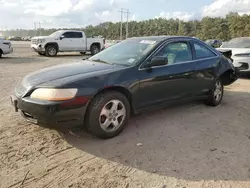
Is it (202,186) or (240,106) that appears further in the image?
(240,106)

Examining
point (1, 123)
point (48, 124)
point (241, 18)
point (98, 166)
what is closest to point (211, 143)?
point (98, 166)

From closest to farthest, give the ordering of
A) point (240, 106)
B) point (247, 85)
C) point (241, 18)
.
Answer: point (240, 106), point (247, 85), point (241, 18)

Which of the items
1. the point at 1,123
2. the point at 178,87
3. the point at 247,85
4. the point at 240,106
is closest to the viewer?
the point at 1,123

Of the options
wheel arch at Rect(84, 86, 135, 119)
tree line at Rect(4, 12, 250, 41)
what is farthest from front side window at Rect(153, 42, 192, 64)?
tree line at Rect(4, 12, 250, 41)

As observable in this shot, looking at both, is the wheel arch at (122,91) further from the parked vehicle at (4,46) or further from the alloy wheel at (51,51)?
the alloy wheel at (51,51)

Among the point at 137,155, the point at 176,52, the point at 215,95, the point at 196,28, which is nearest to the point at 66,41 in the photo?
the point at 215,95

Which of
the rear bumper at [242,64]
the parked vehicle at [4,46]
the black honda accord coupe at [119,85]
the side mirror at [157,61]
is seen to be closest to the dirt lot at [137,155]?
the black honda accord coupe at [119,85]

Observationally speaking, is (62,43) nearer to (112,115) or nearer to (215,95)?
(215,95)

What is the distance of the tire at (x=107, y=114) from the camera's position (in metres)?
3.49

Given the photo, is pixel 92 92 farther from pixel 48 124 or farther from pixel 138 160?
pixel 138 160

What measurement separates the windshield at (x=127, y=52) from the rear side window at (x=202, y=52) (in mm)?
1084

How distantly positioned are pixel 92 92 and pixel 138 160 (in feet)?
3.48

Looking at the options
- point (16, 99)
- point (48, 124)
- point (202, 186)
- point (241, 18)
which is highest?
point (241, 18)

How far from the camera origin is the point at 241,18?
207 ft
